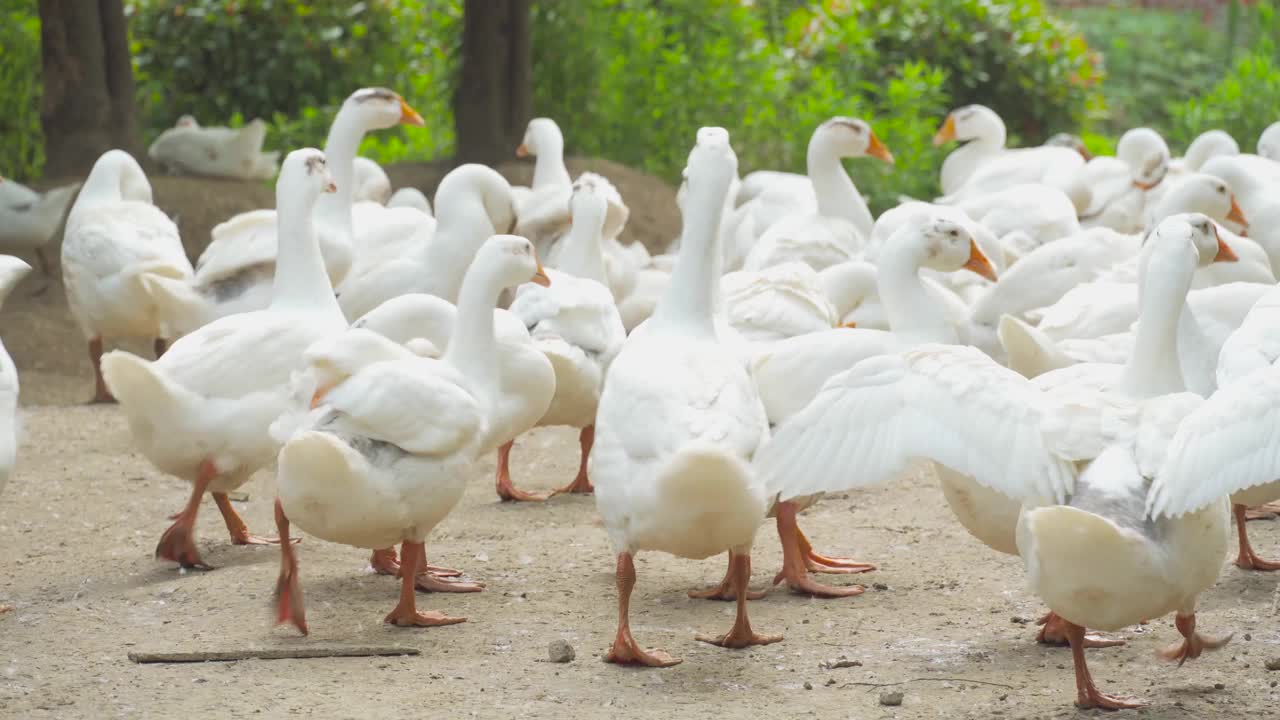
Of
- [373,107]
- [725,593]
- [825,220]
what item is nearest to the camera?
[725,593]

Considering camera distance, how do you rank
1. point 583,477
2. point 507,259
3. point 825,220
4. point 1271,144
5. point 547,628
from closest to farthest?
point 547,628, point 507,259, point 583,477, point 825,220, point 1271,144

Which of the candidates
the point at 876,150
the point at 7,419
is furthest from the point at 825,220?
the point at 7,419

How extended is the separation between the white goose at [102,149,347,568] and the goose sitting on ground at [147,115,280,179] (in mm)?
6465

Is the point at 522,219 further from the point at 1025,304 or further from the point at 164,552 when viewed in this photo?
the point at 164,552

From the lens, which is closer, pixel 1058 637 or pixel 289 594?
pixel 1058 637

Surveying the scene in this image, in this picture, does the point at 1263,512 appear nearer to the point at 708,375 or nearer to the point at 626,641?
the point at 708,375

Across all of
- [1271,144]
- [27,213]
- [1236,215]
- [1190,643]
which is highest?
[1271,144]

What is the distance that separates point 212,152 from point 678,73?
Result: 385cm

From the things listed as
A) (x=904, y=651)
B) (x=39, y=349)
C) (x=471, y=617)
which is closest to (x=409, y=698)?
(x=471, y=617)

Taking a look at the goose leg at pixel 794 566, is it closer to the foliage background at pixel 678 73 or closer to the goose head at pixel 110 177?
the goose head at pixel 110 177

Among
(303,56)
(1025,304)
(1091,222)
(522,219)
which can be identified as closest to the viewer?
(1025,304)

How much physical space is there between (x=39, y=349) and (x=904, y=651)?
7036 mm

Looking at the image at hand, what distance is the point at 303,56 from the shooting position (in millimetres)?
15578

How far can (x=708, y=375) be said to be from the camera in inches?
193
